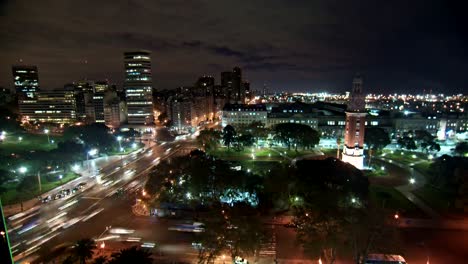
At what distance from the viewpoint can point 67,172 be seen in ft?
165

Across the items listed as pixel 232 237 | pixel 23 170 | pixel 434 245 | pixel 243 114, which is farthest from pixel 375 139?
pixel 23 170

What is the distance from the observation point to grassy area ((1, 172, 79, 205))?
3772cm

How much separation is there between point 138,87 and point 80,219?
7716 centimetres

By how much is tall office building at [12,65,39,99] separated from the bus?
5419 inches

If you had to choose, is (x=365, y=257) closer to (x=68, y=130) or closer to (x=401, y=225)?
(x=401, y=225)

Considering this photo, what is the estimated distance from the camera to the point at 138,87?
103375 millimetres

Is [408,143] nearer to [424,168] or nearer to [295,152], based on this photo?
[424,168]

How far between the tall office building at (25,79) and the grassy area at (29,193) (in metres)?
94.2

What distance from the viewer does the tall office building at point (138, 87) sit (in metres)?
102

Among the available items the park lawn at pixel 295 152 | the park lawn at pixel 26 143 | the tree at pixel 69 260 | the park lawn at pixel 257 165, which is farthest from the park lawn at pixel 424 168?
the park lawn at pixel 26 143

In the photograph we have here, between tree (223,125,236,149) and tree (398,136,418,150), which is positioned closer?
tree (398,136,418,150)

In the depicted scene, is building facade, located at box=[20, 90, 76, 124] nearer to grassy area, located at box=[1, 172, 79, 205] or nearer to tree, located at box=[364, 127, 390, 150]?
grassy area, located at box=[1, 172, 79, 205]

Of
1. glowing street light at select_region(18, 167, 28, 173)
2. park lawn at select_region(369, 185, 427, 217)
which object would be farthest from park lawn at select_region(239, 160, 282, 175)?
glowing street light at select_region(18, 167, 28, 173)

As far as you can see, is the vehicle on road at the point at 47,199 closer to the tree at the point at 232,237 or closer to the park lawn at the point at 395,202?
the tree at the point at 232,237
